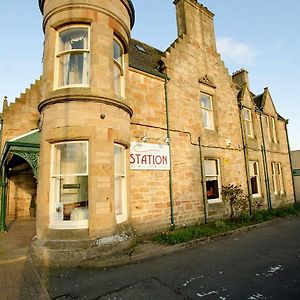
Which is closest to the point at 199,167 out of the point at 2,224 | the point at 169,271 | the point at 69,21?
the point at 169,271

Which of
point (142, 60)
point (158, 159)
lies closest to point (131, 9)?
point (142, 60)

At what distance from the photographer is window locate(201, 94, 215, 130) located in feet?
40.3

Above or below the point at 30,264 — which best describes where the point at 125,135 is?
above

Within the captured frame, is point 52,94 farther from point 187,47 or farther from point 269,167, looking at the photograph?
point 269,167

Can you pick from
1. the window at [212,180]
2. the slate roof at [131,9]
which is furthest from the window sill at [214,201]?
the slate roof at [131,9]

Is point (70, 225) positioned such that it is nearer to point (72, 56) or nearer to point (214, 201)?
point (72, 56)

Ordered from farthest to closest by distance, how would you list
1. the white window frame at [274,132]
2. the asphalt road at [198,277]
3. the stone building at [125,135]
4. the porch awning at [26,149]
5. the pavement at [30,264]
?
the white window frame at [274,132] < the porch awning at [26,149] < the stone building at [125,135] < the pavement at [30,264] < the asphalt road at [198,277]

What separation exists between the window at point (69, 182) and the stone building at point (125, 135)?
0.03 meters

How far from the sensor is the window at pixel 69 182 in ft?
21.7

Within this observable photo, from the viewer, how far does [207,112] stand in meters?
12.5

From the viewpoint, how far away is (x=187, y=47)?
11.7 m

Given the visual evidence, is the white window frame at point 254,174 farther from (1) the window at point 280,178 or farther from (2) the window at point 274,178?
(1) the window at point 280,178

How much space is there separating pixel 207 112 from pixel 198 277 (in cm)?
927

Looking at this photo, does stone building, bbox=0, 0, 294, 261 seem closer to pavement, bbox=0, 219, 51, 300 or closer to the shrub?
the shrub
